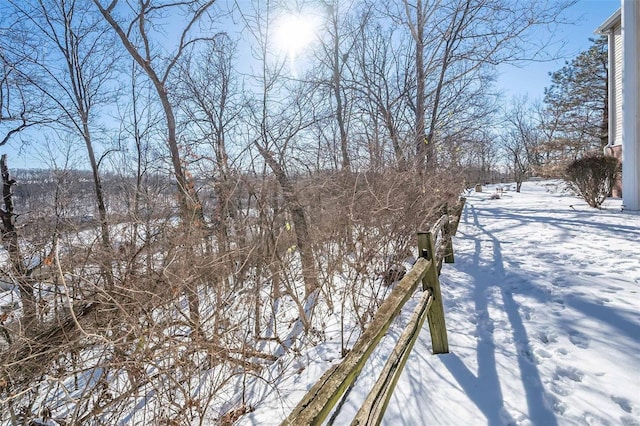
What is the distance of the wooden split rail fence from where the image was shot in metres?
1.12

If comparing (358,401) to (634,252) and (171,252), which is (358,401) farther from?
(634,252)

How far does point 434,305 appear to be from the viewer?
2584mm

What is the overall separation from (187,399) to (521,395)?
2.63 metres

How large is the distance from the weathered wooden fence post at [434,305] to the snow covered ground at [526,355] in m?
0.10

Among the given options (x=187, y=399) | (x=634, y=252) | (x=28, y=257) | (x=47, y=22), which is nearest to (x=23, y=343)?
(x=187, y=399)

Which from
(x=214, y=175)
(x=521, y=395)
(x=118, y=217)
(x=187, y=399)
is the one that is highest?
(x=214, y=175)

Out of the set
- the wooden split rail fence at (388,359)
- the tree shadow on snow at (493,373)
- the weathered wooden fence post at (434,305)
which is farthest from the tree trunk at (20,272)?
the tree shadow on snow at (493,373)

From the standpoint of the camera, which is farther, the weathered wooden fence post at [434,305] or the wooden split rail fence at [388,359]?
the weathered wooden fence post at [434,305]

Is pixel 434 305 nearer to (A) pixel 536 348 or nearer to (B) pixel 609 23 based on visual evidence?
(A) pixel 536 348

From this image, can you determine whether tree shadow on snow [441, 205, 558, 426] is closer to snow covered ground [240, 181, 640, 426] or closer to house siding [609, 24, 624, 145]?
snow covered ground [240, 181, 640, 426]

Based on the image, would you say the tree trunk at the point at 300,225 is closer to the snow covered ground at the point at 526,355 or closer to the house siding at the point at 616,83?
the snow covered ground at the point at 526,355

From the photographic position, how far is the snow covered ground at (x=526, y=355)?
76.4 inches

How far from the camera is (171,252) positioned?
153 inches

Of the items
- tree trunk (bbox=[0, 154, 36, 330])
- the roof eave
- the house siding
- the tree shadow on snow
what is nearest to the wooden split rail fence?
the tree shadow on snow
